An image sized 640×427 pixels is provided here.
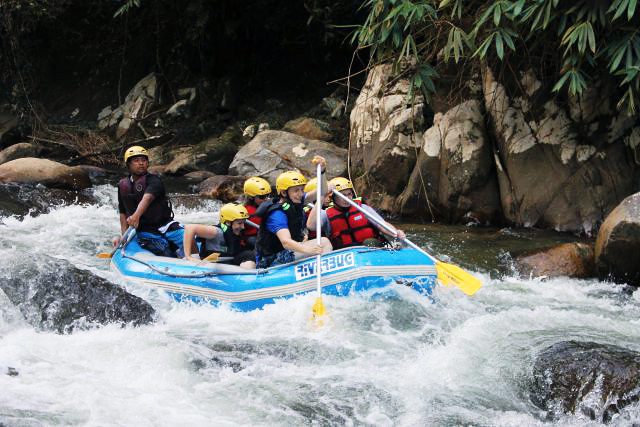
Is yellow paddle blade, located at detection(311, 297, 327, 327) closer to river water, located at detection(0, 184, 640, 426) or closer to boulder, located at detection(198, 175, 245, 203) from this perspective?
river water, located at detection(0, 184, 640, 426)

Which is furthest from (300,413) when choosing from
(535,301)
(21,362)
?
(535,301)

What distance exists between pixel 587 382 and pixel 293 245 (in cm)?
247

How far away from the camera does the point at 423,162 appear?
9438 millimetres

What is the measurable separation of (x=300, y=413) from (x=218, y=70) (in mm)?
11932

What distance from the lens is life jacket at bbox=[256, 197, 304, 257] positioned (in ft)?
19.8

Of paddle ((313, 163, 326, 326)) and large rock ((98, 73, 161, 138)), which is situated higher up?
large rock ((98, 73, 161, 138))

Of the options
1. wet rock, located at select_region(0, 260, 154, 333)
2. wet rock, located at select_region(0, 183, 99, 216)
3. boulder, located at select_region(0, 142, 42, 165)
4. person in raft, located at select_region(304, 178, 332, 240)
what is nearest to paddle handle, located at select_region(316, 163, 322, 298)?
person in raft, located at select_region(304, 178, 332, 240)

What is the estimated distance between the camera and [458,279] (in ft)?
20.5

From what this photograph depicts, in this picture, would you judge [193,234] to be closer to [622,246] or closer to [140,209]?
[140,209]

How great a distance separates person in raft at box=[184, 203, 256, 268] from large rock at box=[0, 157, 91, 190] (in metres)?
5.17

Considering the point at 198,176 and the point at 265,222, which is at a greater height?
the point at 198,176

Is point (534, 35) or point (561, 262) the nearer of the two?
point (561, 262)

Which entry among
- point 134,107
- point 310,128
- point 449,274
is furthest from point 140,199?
point 134,107

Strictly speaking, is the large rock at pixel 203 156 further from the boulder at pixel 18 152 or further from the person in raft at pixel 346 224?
the person in raft at pixel 346 224
